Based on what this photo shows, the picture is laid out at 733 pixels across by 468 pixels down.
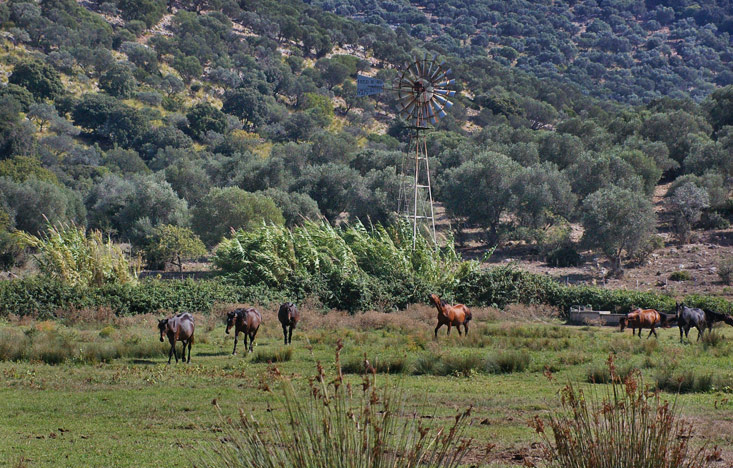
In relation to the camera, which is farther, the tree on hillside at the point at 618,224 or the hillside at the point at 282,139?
the hillside at the point at 282,139

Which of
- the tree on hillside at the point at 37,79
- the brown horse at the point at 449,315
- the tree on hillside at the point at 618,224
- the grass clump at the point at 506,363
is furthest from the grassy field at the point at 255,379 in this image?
the tree on hillside at the point at 37,79

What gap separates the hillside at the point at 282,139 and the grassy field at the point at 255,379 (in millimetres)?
27728

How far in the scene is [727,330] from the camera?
103 ft

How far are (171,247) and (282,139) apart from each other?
63264 millimetres

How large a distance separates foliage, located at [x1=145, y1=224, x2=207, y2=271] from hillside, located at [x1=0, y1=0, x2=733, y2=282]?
582 millimetres

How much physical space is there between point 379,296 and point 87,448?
25281 millimetres

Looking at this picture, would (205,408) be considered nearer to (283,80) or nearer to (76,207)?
(76,207)

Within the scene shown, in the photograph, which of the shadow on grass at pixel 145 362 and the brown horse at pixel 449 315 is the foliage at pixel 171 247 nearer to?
the brown horse at pixel 449 315

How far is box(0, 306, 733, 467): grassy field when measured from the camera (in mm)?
11695

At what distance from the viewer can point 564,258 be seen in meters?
58.3

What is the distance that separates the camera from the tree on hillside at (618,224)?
55562 millimetres

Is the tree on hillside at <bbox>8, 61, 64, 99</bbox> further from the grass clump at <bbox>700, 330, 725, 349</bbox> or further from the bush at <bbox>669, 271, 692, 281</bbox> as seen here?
the grass clump at <bbox>700, 330, 725, 349</bbox>

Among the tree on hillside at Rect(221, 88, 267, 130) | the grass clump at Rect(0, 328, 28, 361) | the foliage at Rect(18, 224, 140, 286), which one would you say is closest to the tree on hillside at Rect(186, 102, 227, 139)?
the tree on hillside at Rect(221, 88, 267, 130)

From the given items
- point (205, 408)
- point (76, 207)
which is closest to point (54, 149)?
point (76, 207)
